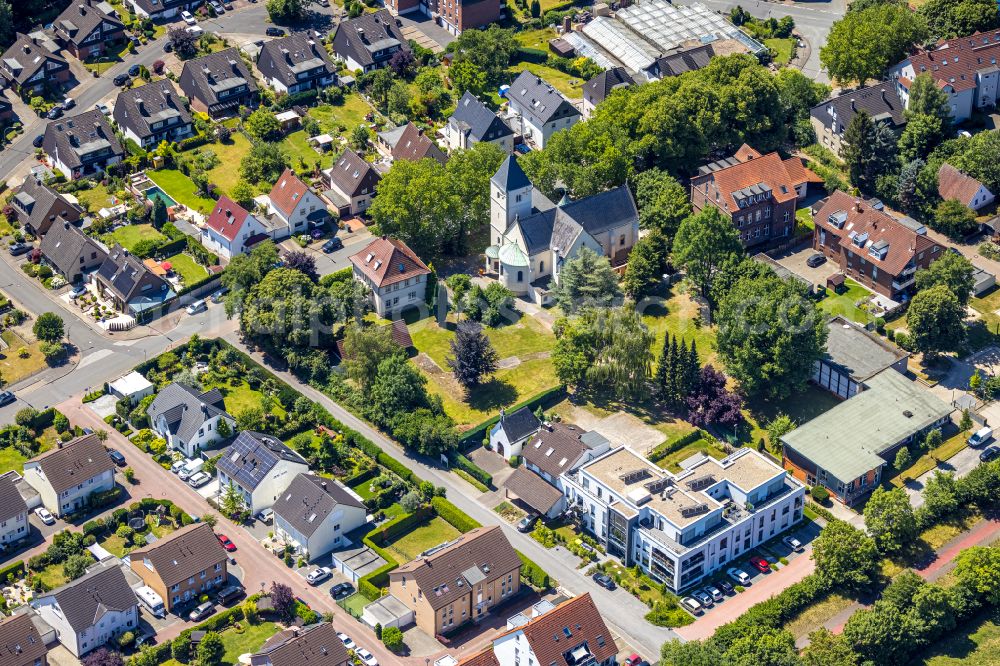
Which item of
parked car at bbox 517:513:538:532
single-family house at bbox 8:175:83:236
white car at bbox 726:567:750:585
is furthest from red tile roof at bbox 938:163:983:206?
single-family house at bbox 8:175:83:236

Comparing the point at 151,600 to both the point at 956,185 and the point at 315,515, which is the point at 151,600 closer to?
the point at 315,515

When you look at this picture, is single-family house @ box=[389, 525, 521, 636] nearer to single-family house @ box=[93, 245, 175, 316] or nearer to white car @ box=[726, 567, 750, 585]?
white car @ box=[726, 567, 750, 585]

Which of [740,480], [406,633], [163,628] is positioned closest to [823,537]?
[740,480]

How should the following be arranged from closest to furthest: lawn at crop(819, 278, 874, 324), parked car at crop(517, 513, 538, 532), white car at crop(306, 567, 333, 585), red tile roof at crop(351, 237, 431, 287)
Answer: white car at crop(306, 567, 333, 585), parked car at crop(517, 513, 538, 532), lawn at crop(819, 278, 874, 324), red tile roof at crop(351, 237, 431, 287)

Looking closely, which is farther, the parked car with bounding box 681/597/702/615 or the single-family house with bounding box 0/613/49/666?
the parked car with bounding box 681/597/702/615

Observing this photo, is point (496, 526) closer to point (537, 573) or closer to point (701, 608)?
point (537, 573)

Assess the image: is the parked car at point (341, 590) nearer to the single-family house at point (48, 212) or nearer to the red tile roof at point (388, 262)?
the red tile roof at point (388, 262)

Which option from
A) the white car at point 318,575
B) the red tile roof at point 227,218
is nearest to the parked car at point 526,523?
the white car at point 318,575
